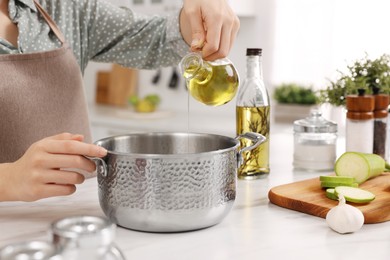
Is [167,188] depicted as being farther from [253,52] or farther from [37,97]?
[37,97]

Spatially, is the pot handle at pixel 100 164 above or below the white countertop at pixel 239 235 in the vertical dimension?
above

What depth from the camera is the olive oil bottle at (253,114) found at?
1426 millimetres

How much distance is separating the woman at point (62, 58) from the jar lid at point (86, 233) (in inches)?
12.3

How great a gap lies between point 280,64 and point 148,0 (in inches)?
36.7

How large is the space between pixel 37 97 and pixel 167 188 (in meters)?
0.68

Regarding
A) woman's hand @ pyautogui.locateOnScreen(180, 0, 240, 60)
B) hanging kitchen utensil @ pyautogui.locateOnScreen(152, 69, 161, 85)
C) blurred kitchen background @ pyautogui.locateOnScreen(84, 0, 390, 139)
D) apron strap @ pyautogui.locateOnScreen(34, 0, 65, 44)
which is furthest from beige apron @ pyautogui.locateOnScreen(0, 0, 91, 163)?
hanging kitchen utensil @ pyautogui.locateOnScreen(152, 69, 161, 85)

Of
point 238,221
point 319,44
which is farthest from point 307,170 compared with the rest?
point 319,44

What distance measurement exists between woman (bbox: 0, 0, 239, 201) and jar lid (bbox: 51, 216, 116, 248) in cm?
31

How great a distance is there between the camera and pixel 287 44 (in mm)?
3402

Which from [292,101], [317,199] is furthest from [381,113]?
[292,101]

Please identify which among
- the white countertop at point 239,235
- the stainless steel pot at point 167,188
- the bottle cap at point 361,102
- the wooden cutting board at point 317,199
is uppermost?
the bottle cap at point 361,102

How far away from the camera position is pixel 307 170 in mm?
1526

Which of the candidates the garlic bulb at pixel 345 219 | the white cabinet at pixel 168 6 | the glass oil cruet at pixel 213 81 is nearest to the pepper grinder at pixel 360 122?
the glass oil cruet at pixel 213 81

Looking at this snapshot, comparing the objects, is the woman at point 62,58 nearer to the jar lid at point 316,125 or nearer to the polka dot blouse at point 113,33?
the polka dot blouse at point 113,33
